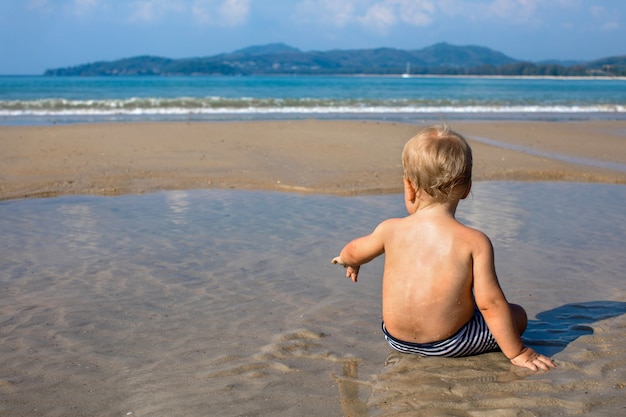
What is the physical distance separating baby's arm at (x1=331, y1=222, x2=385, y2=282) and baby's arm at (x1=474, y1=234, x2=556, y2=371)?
441 millimetres

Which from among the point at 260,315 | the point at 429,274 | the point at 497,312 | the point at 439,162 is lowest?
the point at 260,315

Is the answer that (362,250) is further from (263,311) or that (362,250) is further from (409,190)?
(263,311)

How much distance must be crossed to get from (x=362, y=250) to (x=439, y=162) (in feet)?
1.88

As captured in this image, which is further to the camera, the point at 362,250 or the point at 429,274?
the point at 362,250

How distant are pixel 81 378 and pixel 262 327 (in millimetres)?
1006

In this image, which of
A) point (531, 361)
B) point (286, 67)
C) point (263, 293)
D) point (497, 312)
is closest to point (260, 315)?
point (263, 293)

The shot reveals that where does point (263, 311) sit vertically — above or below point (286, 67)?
below

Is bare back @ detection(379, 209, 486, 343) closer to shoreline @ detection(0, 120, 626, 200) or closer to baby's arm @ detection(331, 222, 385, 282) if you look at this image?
baby's arm @ detection(331, 222, 385, 282)

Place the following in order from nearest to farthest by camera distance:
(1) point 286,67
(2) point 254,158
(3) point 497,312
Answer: (3) point 497,312
(2) point 254,158
(1) point 286,67

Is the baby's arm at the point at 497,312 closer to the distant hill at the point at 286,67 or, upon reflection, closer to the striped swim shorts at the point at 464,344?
the striped swim shorts at the point at 464,344

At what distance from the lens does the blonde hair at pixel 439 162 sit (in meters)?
2.87

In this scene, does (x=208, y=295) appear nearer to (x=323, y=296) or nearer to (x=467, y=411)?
(x=323, y=296)

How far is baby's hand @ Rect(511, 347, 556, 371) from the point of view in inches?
120

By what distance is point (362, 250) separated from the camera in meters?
3.15
